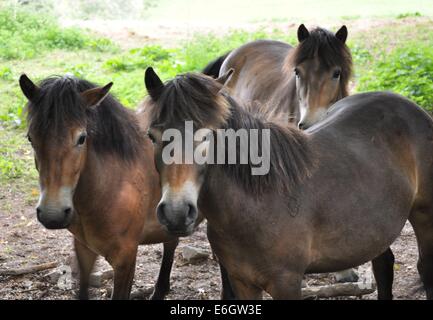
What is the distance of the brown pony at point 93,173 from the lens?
354 cm

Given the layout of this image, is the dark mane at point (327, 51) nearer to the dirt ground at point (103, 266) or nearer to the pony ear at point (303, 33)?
the pony ear at point (303, 33)

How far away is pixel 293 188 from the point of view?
11.0 ft

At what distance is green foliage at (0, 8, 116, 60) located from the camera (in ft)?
40.4

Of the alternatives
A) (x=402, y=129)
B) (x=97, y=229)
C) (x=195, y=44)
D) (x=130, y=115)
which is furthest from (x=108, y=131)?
(x=195, y=44)

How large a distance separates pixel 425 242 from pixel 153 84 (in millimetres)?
2041

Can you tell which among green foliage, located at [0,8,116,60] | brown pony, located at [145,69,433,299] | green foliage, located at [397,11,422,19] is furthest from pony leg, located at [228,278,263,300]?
green foliage, located at [397,11,422,19]

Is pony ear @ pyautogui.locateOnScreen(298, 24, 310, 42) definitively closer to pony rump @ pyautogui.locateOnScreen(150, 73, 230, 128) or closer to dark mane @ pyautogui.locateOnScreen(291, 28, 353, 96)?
dark mane @ pyautogui.locateOnScreen(291, 28, 353, 96)

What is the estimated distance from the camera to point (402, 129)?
12.7ft

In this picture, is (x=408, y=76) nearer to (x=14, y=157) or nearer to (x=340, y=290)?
(x=340, y=290)

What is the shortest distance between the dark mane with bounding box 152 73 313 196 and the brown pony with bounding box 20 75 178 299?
2.50ft

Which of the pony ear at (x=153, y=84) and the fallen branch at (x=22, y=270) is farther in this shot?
the fallen branch at (x=22, y=270)

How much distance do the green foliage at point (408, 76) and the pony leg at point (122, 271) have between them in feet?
18.7

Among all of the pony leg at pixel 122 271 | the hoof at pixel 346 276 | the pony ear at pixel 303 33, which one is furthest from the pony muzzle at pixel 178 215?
the pony ear at pixel 303 33

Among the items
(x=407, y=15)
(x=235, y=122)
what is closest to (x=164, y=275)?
(x=235, y=122)
